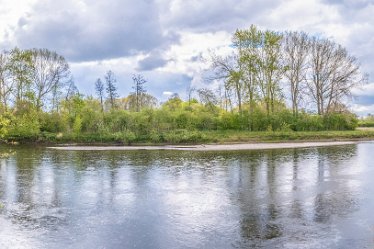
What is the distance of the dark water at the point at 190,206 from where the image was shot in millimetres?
10648

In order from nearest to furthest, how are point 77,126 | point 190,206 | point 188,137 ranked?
point 190,206, point 188,137, point 77,126

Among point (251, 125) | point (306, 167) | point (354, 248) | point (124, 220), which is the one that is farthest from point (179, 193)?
point (251, 125)

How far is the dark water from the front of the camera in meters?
10.6

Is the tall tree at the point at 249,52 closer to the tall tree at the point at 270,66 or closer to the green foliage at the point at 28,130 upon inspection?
the tall tree at the point at 270,66

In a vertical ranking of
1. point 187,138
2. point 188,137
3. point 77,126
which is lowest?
point 187,138

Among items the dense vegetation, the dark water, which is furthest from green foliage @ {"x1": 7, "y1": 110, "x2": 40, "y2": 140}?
the dark water

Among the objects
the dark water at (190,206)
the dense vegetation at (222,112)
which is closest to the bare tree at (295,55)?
the dense vegetation at (222,112)

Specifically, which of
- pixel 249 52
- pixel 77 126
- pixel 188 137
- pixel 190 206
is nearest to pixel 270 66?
pixel 249 52

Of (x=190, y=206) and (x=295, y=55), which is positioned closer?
(x=190, y=206)

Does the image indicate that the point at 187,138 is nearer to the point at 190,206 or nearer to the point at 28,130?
the point at 28,130

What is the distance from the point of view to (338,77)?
57469 millimetres

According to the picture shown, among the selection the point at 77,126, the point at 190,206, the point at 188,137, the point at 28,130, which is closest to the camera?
the point at 190,206

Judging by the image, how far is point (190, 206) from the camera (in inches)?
567

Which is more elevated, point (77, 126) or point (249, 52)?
point (249, 52)
